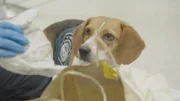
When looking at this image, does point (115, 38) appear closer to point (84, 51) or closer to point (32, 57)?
point (84, 51)

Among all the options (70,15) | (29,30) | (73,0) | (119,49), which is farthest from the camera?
(73,0)

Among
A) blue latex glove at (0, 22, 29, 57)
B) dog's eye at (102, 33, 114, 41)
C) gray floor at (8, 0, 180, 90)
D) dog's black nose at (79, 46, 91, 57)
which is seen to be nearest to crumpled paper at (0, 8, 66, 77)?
blue latex glove at (0, 22, 29, 57)

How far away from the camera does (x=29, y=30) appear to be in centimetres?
114

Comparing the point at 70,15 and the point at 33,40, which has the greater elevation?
the point at 33,40

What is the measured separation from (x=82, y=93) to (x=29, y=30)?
383mm

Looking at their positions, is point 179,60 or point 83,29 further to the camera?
point 179,60

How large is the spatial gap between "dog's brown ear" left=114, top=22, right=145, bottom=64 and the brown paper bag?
0.45 metres

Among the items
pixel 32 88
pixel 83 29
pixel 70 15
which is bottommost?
pixel 70 15

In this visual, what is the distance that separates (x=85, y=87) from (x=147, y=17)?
1.59 m

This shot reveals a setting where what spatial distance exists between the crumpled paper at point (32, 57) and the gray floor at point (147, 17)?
0.87 meters

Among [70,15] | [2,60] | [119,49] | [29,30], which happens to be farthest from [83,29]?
[70,15]

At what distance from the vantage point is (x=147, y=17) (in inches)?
92.6

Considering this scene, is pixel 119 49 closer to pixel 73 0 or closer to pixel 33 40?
pixel 33 40

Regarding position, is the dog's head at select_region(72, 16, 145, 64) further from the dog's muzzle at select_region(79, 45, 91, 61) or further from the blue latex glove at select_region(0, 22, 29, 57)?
the blue latex glove at select_region(0, 22, 29, 57)
